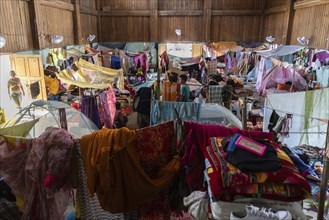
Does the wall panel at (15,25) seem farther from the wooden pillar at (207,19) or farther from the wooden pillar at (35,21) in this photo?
the wooden pillar at (207,19)

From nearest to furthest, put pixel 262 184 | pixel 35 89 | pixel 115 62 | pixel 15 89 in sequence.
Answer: pixel 262 184 → pixel 15 89 → pixel 35 89 → pixel 115 62

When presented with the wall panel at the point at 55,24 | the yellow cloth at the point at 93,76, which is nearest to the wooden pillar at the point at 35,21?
the wall panel at the point at 55,24

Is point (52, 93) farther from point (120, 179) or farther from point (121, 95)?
point (120, 179)

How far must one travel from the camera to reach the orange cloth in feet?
6.67

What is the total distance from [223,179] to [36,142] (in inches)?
60.8

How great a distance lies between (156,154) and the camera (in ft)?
7.47

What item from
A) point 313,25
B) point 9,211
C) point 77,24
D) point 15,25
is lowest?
point 9,211

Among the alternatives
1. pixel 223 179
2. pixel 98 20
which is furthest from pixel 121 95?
pixel 98 20

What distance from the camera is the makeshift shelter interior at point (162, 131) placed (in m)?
1.56

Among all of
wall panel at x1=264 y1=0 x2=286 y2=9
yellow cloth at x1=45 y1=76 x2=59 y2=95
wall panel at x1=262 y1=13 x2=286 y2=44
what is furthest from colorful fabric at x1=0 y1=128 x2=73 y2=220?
wall panel at x1=264 y1=0 x2=286 y2=9

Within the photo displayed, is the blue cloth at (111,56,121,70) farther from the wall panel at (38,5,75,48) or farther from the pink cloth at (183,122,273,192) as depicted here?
the pink cloth at (183,122,273,192)

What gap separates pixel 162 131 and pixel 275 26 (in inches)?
435

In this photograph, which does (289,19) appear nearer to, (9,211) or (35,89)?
(35,89)

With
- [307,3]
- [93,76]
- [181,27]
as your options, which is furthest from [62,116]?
[181,27]
